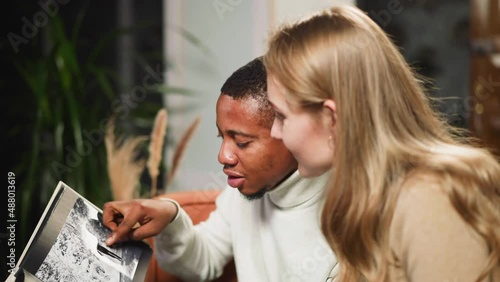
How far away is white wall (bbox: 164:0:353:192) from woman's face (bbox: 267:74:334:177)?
1.34m

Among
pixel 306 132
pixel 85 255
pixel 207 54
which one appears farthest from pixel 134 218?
pixel 207 54

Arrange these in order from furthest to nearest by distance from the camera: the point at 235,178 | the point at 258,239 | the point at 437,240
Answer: the point at 258,239 → the point at 235,178 → the point at 437,240

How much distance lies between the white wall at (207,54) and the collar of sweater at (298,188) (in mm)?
1012

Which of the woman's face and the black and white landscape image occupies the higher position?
the woman's face

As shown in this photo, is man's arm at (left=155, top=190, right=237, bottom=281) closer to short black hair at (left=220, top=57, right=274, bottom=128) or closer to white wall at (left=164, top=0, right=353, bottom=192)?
short black hair at (left=220, top=57, right=274, bottom=128)

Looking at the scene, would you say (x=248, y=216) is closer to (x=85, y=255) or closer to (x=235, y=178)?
(x=235, y=178)

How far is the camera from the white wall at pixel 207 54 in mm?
2668

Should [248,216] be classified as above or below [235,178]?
below

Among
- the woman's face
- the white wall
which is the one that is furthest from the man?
the white wall

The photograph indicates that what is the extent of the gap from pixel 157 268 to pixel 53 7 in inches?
60.0

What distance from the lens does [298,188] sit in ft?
4.88

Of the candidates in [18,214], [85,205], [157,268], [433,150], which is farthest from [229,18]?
[433,150]

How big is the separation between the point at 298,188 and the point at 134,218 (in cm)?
34

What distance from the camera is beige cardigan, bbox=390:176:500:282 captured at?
1064 millimetres
